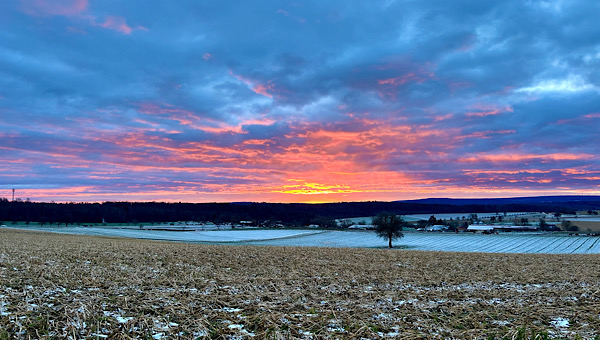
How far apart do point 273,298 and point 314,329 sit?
2739 mm

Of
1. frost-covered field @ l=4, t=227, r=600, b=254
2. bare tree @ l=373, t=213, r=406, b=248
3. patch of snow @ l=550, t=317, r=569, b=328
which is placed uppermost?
patch of snow @ l=550, t=317, r=569, b=328

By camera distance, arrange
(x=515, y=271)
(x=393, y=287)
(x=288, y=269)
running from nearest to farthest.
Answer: (x=393, y=287), (x=288, y=269), (x=515, y=271)

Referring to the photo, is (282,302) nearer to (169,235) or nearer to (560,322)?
(560,322)

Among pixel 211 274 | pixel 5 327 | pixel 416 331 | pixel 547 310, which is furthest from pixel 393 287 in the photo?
pixel 5 327

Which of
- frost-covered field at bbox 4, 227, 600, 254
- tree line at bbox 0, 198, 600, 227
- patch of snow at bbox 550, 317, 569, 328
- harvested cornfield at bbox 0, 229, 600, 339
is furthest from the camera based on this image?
tree line at bbox 0, 198, 600, 227

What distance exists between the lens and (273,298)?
31.7ft

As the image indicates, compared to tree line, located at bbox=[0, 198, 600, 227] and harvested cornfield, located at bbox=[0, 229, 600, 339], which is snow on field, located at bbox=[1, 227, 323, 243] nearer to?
tree line, located at bbox=[0, 198, 600, 227]

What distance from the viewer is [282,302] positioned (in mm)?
9250

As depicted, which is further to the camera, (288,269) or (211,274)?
(288,269)

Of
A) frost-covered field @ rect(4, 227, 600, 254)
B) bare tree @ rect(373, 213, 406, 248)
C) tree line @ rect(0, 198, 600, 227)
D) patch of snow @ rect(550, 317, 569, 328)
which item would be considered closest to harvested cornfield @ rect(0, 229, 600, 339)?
patch of snow @ rect(550, 317, 569, 328)

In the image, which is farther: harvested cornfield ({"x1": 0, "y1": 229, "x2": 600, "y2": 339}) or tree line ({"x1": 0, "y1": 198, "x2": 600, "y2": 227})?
tree line ({"x1": 0, "y1": 198, "x2": 600, "y2": 227})

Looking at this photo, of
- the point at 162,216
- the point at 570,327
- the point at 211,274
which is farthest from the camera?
the point at 162,216

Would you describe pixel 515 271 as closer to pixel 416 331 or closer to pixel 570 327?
pixel 570 327

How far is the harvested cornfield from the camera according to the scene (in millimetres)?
7000
